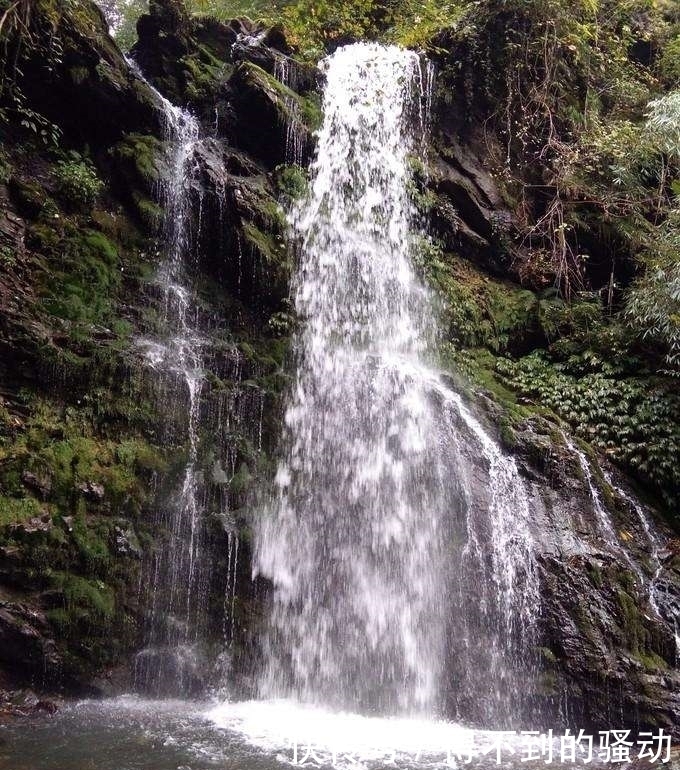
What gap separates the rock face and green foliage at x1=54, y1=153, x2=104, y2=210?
4cm

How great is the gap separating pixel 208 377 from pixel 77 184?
11.6ft

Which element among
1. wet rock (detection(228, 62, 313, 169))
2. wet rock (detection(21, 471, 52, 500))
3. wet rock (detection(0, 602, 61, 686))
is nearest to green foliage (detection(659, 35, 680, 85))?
wet rock (detection(228, 62, 313, 169))

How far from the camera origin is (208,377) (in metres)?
8.58

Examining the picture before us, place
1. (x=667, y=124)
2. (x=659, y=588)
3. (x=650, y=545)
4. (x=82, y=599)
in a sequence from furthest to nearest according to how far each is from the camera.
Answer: (x=667, y=124), (x=650, y=545), (x=659, y=588), (x=82, y=599)

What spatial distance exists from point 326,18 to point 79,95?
6545mm

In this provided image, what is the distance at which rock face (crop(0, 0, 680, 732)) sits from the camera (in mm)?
6824

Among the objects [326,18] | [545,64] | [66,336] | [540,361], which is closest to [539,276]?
[540,361]

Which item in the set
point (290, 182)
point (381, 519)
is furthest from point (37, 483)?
point (290, 182)

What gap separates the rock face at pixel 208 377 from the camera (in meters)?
6.82

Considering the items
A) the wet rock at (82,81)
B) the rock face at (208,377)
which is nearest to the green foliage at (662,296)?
the rock face at (208,377)

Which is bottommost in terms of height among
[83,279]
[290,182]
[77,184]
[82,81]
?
[83,279]

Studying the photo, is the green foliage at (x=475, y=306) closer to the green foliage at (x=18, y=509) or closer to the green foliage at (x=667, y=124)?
the green foliage at (x=667, y=124)

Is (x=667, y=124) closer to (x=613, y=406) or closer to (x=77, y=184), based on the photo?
(x=613, y=406)

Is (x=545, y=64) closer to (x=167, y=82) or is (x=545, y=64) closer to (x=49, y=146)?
(x=167, y=82)
